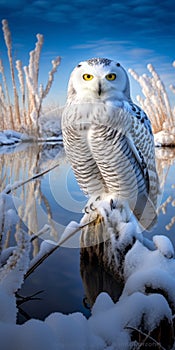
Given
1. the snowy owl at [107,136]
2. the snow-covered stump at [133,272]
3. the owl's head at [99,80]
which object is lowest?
the snow-covered stump at [133,272]

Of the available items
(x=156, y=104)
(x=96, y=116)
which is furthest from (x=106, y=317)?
(x=156, y=104)

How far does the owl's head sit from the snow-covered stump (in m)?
0.34

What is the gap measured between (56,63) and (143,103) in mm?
1390

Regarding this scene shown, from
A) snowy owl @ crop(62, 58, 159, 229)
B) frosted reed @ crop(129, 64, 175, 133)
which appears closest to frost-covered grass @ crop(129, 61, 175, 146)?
frosted reed @ crop(129, 64, 175, 133)

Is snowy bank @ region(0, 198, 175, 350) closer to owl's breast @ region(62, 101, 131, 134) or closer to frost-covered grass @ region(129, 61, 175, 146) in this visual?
owl's breast @ region(62, 101, 131, 134)

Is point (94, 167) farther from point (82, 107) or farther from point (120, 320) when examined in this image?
point (120, 320)

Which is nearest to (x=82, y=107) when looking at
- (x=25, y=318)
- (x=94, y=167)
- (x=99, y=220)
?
(x=94, y=167)

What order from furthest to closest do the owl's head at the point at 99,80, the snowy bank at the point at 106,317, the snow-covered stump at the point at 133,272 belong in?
1. the owl's head at the point at 99,80
2. the snow-covered stump at the point at 133,272
3. the snowy bank at the point at 106,317

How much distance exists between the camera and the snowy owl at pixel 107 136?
1133 mm

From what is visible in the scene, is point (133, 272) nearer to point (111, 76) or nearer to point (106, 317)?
point (106, 317)

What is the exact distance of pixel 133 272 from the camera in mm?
729

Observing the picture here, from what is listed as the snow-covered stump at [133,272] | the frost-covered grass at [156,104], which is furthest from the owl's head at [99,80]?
the frost-covered grass at [156,104]

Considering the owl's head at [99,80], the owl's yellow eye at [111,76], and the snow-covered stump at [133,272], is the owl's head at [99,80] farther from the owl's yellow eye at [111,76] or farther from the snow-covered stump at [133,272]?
the snow-covered stump at [133,272]

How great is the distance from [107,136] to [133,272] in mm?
543
